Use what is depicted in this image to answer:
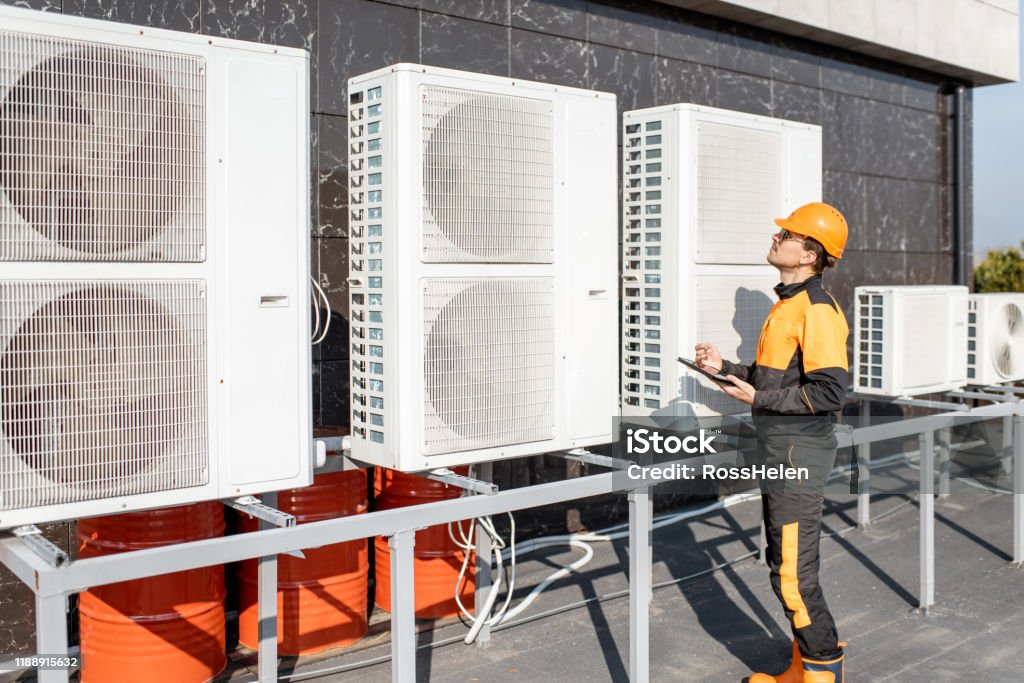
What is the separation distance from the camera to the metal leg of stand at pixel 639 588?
123 inches

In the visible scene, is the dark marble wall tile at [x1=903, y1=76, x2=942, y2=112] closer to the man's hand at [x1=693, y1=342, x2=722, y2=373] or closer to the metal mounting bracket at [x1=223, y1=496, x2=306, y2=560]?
the man's hand at [x1=693, y1=342, x2=722, y2=373]

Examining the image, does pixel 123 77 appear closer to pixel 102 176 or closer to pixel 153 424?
pixel 102 176

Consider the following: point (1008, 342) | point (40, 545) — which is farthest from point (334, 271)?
point (1008, 342)

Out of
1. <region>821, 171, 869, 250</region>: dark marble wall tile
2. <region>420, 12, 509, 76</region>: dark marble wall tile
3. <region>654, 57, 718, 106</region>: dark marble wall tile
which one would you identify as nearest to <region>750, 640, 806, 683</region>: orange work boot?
<region>420, 12, 509, 76</region>: dark marble wall tile

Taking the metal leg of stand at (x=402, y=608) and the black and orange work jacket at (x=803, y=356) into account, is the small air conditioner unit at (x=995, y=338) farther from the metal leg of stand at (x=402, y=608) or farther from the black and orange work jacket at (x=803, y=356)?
the metal leg of stand at (x=402, y=608)

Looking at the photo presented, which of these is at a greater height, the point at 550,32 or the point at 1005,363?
the point at 550,32

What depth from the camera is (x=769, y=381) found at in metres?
3.27

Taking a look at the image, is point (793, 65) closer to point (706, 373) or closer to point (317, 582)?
point (706, 373)

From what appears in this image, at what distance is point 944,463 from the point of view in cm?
587

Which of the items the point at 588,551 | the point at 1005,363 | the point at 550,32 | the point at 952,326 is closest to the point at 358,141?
the point at 550,32

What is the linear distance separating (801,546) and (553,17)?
10.2 feet

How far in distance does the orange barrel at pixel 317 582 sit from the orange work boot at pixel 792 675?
1533 millimetres

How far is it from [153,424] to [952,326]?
4.13 metres

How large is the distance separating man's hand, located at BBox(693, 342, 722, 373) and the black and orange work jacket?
0.46 ft
